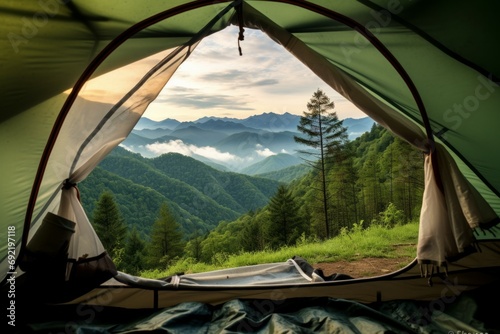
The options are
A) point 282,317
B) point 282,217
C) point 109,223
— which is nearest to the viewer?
point 282,317

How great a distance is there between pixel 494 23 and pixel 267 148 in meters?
55.0

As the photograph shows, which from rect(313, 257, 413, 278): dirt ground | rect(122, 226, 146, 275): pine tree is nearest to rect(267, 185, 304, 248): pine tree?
rect(122, 226, 146, 275): pine tree

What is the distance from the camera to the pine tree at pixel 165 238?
Answer: 2009cm

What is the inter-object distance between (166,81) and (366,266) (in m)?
3.63

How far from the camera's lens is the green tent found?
1.78m

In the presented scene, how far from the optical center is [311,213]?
18062 mm

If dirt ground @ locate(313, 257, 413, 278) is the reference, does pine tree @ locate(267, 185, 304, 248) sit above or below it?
above

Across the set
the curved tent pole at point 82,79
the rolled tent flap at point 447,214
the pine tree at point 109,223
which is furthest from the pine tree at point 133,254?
the rolled tent flap at point 447,214

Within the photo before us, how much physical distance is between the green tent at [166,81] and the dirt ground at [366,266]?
1.90m

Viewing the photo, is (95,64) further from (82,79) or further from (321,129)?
(321,129)

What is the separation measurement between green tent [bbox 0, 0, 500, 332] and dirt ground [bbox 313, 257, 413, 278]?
1900 millimetres

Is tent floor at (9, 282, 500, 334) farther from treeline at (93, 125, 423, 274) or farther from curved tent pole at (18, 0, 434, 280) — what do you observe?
treeline at (93, 125, 423, 274)

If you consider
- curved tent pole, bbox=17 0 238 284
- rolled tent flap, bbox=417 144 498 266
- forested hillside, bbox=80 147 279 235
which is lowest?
rolled tent flap, bbox=417 144 498 266

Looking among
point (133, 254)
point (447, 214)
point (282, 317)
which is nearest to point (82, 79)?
point (282, 317)
